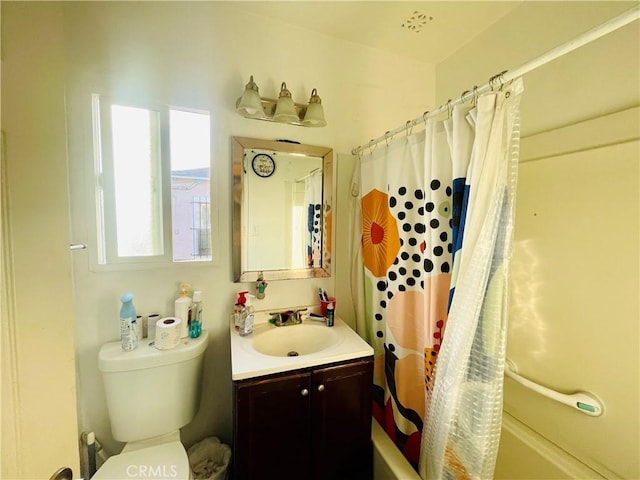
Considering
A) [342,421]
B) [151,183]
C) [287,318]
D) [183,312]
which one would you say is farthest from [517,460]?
[151,183]

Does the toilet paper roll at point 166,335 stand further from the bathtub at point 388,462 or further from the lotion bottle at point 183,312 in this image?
the bathtub at point 388,462

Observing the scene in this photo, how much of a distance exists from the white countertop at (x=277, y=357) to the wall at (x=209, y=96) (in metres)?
0.25

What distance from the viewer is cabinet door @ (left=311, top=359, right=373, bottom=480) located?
43.0 inches

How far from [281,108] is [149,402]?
1.47 metres

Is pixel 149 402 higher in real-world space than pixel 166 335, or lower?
lower

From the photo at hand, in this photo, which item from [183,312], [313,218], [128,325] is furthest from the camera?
[313,218]

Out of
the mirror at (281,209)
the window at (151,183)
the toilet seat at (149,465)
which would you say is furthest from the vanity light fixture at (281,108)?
the toilet seat at (149,465)

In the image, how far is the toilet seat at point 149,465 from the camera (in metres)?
0.97

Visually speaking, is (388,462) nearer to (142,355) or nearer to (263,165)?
(142,355)

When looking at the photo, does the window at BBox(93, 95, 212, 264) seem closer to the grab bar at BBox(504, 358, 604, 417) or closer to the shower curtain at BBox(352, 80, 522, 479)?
the shower curtain at BBox(352, 80, 522, 479)

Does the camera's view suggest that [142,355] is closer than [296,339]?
Yes

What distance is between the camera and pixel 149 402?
1.10 meters

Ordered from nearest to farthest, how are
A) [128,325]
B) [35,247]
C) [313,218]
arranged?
[35,247], [128,325], [313,218]

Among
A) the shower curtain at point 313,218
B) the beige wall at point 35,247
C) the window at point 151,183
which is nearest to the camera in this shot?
the beige wall at point 35,247
